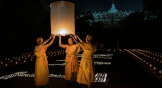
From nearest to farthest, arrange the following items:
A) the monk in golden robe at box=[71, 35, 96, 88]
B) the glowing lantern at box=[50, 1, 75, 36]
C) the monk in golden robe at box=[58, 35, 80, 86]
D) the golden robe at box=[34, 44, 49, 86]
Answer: the glowing lantern at box=[50, 1, 75, 36]
the monk in golden robe at box=[71, 35, 96, 88]
the golden robe at box=[34, 44, 49, 86]
the monk in golden robe at box=[58, 35, 80, 86]

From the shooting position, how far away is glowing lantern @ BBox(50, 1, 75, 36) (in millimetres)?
5586

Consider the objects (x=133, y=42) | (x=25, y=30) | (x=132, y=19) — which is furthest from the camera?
(x=132, y=19)

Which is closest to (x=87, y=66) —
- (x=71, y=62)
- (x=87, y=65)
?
(x=87, y=65)

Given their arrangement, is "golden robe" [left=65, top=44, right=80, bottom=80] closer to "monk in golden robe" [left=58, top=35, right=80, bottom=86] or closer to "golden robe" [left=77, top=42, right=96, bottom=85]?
"monk in golden robe" [left=58, top=35, right=80, bottom=86]

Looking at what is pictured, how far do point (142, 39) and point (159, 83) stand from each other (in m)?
25.4

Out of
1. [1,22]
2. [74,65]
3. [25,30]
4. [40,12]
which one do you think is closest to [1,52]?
[1,22]

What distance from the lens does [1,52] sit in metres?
16.1

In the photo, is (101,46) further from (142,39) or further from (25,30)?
(25,30)

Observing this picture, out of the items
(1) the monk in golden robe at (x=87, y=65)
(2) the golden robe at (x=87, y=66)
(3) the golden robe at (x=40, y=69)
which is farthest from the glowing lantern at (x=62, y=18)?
(3) the golden robe at (x=40, y=69)

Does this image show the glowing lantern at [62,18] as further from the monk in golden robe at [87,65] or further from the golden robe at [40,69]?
the golden robe at [40,69]

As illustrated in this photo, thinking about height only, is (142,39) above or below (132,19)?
below

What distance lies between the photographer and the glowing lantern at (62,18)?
5.59 m

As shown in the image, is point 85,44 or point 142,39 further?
point 142,39

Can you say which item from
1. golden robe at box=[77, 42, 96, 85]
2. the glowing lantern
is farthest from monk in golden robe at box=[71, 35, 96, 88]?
the glowing lantern
